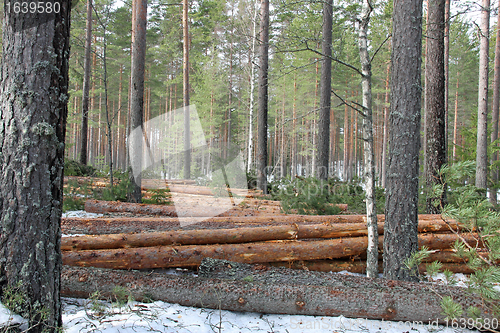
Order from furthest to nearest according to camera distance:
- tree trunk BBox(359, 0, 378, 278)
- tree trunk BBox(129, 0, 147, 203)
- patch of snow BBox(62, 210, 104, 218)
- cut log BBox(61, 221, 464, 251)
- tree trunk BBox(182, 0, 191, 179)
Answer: tree trunk BBox(182, 0, 191, 179)
tree trunk BBox(129, 0, 147, 203)
patch of snow BBox(62, 210, 104, 218)
cut log BBox(61, 221, 464, 251)
tree trunk BBox(359, 0, 378, 278)

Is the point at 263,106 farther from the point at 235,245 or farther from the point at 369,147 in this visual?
the point at 235,245

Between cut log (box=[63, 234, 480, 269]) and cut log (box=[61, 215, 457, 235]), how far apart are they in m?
0.58

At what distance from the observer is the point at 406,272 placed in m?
3.49

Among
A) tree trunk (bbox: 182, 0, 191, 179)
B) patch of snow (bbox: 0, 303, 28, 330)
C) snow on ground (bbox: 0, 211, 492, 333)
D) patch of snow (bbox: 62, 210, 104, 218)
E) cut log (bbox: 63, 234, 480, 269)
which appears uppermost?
tree trunk (bbox: 182, 0, 191, 179)

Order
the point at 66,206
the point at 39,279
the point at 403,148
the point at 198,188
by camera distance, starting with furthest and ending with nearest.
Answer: the point at 198,188
the point at 66,206
the point at 403,148
the point at 39,279

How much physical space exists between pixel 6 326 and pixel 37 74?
165 cm

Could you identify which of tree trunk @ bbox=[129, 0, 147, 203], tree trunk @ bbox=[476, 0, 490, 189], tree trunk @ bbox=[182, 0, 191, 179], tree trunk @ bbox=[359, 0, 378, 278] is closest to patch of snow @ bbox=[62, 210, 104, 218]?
tree trunk @ bbox=[129, 0, 147, 203]

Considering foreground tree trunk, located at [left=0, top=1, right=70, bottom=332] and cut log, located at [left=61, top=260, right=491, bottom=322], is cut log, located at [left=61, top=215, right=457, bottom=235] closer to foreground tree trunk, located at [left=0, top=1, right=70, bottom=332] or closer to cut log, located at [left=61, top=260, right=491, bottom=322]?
cut log, located at [left=61, top=260, right=491, bottom=322]

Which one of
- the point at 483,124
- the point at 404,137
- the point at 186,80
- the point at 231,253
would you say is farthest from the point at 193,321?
the point at 186,80

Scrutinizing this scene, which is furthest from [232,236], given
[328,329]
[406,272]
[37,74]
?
[37,74]

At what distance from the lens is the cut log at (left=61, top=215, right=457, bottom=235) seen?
468 cm

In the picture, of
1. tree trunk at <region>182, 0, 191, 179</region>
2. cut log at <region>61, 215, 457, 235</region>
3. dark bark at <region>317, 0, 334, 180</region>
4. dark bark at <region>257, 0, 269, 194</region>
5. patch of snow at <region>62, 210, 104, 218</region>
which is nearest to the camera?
cut log at <region>61, 215, 457, 235</region>

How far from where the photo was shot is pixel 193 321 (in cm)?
277

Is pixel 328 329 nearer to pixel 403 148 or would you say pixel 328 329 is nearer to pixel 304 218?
pixel 403 148
